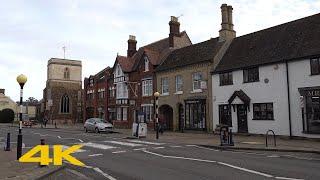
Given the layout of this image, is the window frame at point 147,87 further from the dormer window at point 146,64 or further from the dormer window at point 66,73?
the dormer window at point 66,73

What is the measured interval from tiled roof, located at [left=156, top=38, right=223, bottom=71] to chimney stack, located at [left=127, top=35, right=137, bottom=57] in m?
10.7

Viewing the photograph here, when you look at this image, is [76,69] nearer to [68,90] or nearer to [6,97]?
[68,90]

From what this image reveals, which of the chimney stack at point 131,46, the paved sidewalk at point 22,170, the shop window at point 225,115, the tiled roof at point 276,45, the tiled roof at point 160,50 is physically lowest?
the paved sidewalk at point 22,170

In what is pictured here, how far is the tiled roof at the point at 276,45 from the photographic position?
1000 inches

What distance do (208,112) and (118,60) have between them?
17.4m

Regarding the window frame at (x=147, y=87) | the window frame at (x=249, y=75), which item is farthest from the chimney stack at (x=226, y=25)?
the window frame at (x=147, y=87)

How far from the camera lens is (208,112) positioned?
3244cm

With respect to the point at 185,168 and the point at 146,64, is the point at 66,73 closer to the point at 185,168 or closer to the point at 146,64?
the point at 146,64

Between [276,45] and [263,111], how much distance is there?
5.18 metres

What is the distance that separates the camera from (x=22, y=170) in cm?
1137

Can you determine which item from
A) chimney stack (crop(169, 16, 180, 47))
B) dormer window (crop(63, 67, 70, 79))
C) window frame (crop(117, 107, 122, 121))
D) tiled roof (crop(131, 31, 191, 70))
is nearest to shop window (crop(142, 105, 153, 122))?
tiled roof (crop(131, 31, 191, 70))

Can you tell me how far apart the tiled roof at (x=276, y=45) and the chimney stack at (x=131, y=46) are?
1969 centimetres

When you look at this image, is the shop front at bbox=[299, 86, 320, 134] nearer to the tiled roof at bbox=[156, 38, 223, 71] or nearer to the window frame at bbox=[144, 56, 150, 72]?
the tiled roof at bbox=[156, 38, 223, 71]

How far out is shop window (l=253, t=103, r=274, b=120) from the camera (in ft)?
88.1
